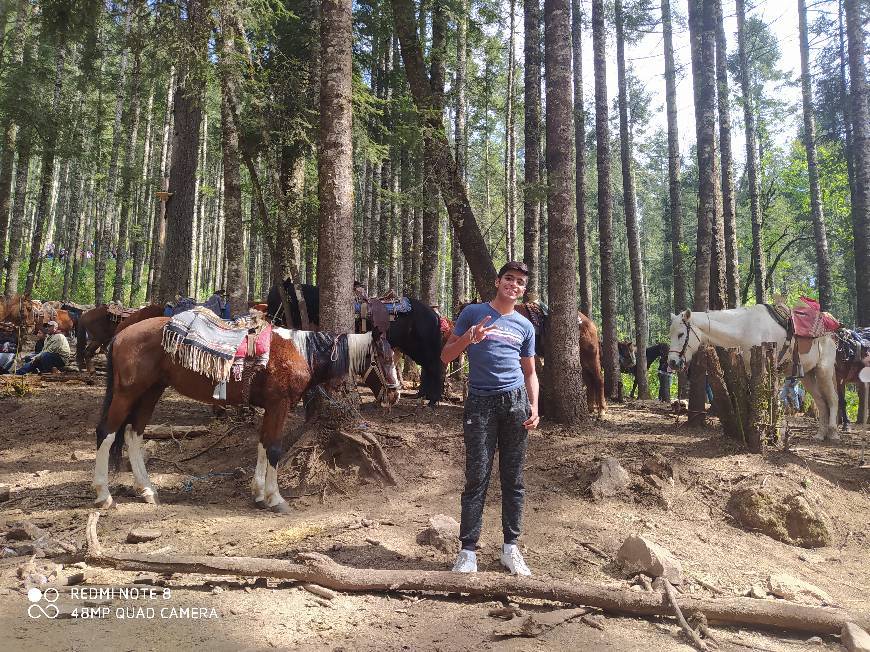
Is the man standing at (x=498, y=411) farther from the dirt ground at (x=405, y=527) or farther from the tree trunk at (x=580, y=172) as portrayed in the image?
the tree trunk at (x=580, y=172)

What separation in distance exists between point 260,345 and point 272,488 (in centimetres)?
144

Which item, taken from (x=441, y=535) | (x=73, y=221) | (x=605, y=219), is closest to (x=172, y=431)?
(x=441, y=535)

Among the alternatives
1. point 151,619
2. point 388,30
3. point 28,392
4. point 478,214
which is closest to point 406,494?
point 151,619

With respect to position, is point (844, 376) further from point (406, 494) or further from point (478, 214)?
point (478, 214)

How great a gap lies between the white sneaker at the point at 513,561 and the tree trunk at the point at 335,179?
323 centimetres

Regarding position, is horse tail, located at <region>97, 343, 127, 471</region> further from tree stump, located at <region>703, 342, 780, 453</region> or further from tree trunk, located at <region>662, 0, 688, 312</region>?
tree trunk, located at <region>662, 0, 688, 312</region>

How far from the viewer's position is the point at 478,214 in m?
32.4

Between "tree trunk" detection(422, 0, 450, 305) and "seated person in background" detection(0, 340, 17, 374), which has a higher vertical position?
"tree trunk" detection(422, 0, 450, 305)

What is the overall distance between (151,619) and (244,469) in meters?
3.25

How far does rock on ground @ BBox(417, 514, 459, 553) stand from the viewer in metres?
4.24

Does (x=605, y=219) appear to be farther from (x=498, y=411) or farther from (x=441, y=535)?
(x=441, y=535)

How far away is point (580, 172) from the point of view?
1602 cm

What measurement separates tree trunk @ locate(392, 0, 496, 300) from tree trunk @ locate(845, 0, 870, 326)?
28.7ft

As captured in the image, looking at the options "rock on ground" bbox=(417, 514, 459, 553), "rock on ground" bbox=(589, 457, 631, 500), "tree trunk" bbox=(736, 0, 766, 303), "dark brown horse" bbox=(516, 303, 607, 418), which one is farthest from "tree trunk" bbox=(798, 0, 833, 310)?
"rock on ground" bbox=(417, 514, 459, 553)
